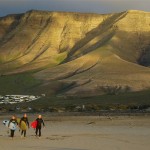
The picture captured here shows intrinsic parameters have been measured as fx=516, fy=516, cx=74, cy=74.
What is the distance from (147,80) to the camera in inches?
5940

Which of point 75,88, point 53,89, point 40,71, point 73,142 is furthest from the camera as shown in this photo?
point 40,71

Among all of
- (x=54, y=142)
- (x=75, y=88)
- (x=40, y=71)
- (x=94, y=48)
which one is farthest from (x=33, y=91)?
(x=54, y=142)

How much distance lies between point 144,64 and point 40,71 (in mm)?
38339

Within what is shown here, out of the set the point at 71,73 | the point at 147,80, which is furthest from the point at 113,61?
the point at 147,80

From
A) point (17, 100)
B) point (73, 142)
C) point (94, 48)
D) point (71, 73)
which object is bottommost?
point (73, 142)

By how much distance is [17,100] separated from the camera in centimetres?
12988

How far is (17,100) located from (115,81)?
3331 cm

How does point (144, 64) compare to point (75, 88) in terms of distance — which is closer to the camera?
point (75, 88)

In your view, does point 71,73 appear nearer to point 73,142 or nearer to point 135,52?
point 135,52

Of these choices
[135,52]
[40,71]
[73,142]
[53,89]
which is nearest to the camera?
[73,142]

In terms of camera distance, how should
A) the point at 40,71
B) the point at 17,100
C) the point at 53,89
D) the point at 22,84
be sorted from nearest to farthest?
the point at 17,100 < the point at 53,89 < the point at 22,84 < the point at 40,71

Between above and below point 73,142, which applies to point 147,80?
above

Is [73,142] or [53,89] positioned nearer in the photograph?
[73,142]

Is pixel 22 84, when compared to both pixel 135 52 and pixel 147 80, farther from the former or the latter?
pixel 135 52
